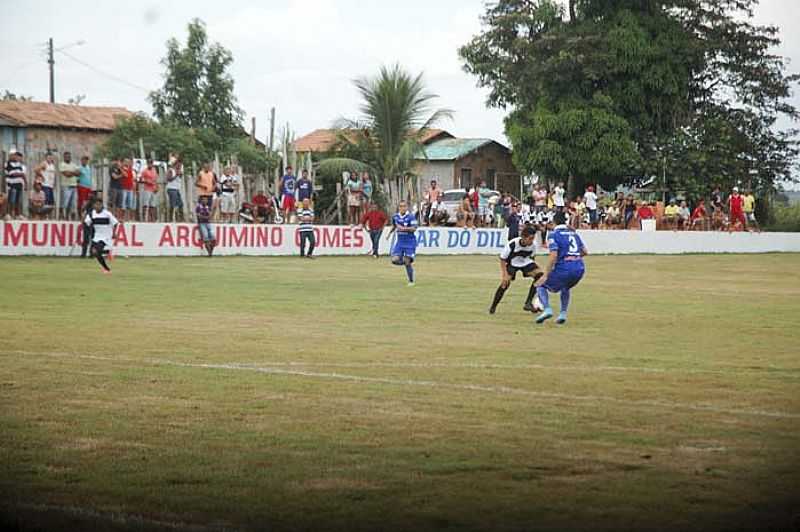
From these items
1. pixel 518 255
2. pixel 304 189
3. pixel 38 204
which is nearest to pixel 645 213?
pixel 304 189

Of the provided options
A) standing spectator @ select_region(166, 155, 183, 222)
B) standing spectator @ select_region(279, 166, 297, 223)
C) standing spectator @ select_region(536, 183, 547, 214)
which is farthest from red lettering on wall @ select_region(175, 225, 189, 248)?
standing spectator @ select_region(536, 183, 547, 214)

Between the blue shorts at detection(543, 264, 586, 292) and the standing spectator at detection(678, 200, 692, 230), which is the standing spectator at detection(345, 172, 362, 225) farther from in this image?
the blue shorts at detection(543, 264, 586, 292)

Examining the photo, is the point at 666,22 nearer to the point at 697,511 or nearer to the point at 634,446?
the point at 634,446

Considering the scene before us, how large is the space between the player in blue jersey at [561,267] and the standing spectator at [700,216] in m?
25.8

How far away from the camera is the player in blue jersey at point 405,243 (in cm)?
2570

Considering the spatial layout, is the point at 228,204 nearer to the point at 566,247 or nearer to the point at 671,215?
the point at 671,215

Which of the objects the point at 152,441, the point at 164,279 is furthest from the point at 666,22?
the point at 164,279

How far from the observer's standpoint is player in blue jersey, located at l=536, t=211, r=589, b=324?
1780 cm

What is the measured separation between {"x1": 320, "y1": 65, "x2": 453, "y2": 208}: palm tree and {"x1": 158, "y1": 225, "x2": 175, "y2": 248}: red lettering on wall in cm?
503

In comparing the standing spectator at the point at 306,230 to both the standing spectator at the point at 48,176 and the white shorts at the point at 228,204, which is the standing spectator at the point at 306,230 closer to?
→ the white shorts at the point at 228,204

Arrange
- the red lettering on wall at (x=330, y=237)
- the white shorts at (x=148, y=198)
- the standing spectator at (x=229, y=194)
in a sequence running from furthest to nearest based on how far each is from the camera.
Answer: the red lettering on wall at (x=330, y=237) < the standing spectator at (x=229, y=194) < the white shorts at (x=148, y=198)

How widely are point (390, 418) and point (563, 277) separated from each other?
353 inches

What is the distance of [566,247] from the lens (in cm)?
1797

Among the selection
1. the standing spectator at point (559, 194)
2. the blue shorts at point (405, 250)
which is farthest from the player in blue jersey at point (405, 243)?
the standing spectator at point (559, 194)
